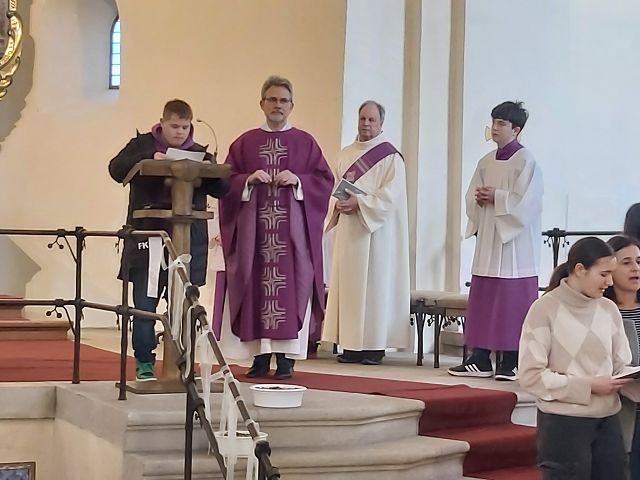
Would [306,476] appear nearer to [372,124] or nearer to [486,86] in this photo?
[372,124]

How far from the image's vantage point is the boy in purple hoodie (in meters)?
5.81

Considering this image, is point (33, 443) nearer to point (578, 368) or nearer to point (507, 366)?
point (578, 368)

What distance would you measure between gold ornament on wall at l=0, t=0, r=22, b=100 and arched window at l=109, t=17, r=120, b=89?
128cm

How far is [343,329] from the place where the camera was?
27.0 ft

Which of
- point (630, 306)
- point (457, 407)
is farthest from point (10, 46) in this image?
point (630, 306)

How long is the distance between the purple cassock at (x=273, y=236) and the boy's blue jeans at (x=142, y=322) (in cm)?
67

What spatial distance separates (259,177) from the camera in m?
6.50

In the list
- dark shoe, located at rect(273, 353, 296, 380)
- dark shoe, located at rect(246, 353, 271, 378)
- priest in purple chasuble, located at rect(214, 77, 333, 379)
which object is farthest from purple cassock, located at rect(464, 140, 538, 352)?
dark shoe, located at rect(246, 353, 271, 378)

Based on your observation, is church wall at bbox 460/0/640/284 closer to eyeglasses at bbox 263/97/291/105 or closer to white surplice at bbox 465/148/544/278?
white surplice at bbox 465/148/544/278

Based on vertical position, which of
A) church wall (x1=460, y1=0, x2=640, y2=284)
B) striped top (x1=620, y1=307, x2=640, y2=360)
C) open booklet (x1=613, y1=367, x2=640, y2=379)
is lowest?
open booklet (x1=613, y1=367, x2=640, y2=379)

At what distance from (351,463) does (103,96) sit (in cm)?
781

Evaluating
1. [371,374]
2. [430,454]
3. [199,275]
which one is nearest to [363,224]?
[371,374]

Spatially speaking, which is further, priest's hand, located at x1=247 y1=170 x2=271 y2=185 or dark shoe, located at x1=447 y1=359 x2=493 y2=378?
dark shoe, located at x1=447 y1=359 x2=493 y2=378

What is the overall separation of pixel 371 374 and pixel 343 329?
3.11 feet
